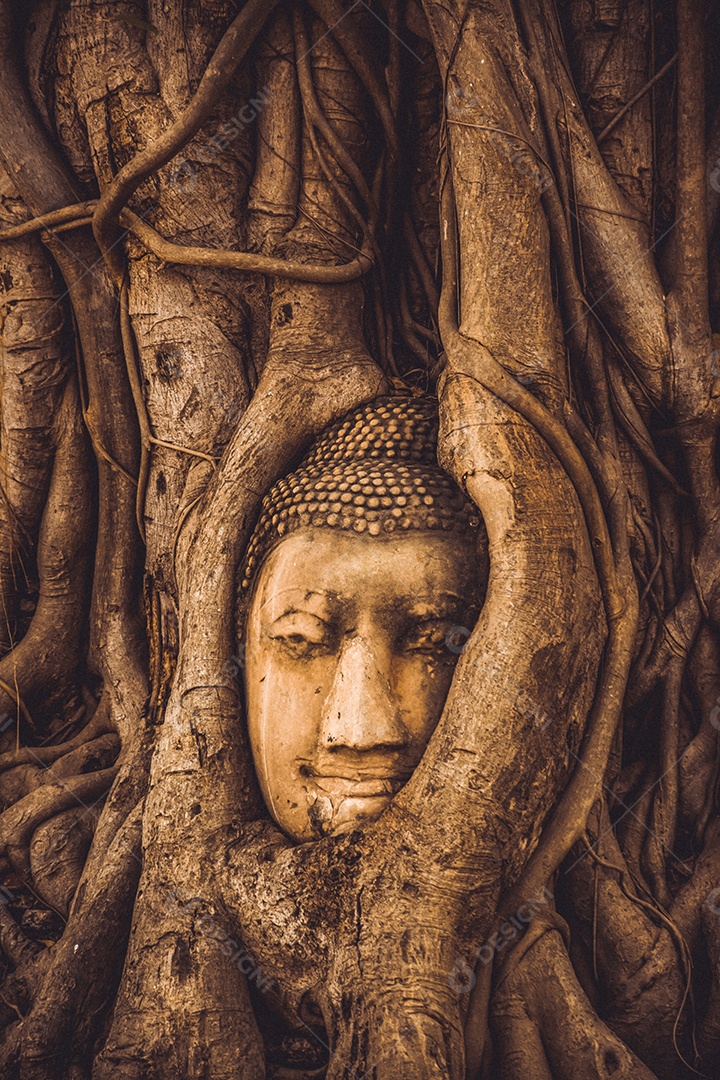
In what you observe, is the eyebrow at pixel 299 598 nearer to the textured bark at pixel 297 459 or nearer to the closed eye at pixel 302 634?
the closed eye at pixel 302 634

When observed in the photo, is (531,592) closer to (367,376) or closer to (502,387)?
(502,387)

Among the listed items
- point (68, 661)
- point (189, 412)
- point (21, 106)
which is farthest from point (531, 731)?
point (21, 106)

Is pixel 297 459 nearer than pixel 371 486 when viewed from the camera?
No

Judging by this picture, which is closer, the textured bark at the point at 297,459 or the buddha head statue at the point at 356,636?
the textured bark at the point at 297,459

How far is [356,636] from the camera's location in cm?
235

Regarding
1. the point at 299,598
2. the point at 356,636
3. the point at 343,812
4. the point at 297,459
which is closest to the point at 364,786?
the point at 343,812

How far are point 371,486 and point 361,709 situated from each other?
0.65m

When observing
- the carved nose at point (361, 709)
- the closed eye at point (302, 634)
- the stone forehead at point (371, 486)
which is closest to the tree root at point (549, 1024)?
the carved nose at point (361, 709)

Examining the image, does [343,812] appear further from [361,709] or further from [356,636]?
[356,636]

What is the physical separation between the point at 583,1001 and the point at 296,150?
9.28ft

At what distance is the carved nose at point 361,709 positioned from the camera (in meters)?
2.26

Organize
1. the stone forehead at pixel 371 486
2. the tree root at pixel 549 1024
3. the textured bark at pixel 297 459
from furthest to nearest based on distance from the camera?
the stone forehead at pixel 371 486
the textured bark at pixel 297 459
the tree root at pixel 549 1024

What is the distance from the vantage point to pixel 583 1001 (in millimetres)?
2186

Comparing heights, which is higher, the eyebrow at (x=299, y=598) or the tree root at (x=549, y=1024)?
the eyebrow at (x=299, y=598)
